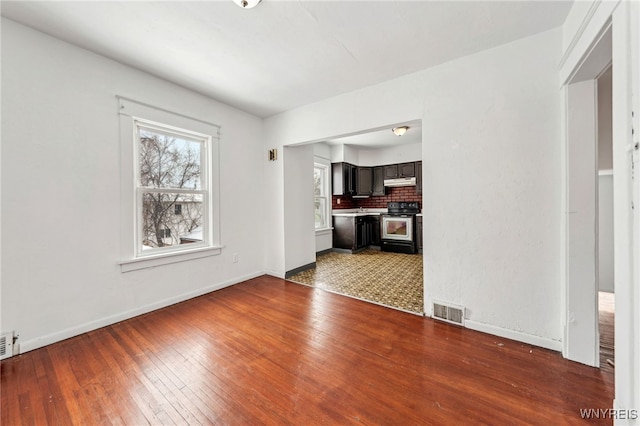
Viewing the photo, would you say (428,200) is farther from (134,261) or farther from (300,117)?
(134,261)

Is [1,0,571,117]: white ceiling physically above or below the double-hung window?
above

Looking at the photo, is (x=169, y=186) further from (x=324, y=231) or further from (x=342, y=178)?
(x=342, y=178)

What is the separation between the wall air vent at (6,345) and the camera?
1.77m

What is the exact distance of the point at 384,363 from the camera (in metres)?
1.71

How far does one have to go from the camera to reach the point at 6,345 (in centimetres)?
179

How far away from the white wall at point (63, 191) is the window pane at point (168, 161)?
0.98 feet

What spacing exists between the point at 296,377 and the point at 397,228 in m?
4.48

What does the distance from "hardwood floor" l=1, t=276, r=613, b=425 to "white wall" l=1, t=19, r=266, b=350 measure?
0.28m

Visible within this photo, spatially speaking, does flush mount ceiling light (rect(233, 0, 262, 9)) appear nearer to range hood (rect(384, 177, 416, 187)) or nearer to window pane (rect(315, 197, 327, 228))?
window pane (rect(315, 197, 327, 228))

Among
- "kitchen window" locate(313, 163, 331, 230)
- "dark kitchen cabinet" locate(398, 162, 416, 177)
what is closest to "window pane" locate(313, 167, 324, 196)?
"kitchen window" locate(313, 163, 331, 230)

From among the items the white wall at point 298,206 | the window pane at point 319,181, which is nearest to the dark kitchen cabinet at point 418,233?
the window pane at point 319,181

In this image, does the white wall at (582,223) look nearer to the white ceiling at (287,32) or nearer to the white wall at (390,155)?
the white ceiling at (287,32)

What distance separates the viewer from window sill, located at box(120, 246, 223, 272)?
8.00 feet

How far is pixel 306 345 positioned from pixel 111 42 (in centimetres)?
306
